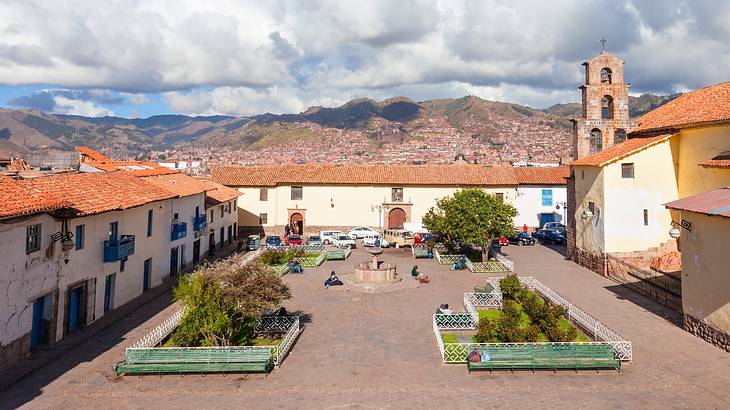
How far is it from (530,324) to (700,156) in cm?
1350

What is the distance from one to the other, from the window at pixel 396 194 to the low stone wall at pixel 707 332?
1142 inches

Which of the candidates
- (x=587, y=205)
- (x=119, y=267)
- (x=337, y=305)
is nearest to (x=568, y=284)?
(x=587, y=205)

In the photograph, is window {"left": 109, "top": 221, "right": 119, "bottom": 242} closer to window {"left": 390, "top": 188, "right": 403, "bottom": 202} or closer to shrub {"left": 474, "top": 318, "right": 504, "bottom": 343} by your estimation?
shrub {"left": 474, "top": 318, "right": 504, "bottom": 343}

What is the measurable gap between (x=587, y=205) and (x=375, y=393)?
20.8 meters

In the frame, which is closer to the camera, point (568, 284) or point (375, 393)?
point (375, 393)

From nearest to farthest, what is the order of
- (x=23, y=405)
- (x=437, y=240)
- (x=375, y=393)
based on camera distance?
(x=23, y=405)
(x=375, y=393)
(x=437, y=240)

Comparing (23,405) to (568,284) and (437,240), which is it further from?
(437,240)

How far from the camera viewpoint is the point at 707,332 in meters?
15.1

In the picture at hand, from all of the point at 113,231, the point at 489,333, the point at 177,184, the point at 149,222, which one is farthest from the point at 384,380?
the point at 177,184

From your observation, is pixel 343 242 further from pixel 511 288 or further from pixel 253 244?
pixel 511 288

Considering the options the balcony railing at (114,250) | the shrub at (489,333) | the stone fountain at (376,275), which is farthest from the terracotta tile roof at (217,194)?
the shrub at (489,333)

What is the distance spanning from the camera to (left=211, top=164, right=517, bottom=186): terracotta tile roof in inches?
1727

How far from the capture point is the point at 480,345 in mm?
13227

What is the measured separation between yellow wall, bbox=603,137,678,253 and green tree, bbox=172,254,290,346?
18679 mm
